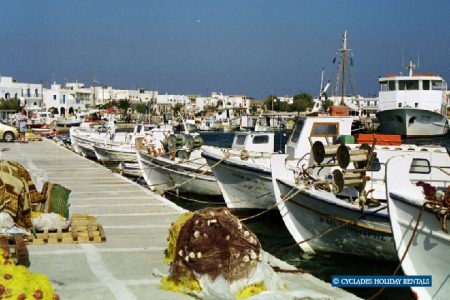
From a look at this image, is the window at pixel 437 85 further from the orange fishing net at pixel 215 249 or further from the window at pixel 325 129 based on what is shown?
the orange fishing net at pixel 215 249

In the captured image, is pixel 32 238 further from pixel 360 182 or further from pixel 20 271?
pixel 360 182

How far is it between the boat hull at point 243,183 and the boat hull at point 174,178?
7.94ft

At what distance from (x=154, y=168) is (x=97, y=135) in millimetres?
21662

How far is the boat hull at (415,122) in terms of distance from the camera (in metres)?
56.5

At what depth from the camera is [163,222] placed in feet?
42.3

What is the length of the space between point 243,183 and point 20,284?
45.0 ft

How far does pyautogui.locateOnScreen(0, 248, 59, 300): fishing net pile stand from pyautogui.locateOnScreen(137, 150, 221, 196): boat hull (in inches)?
650

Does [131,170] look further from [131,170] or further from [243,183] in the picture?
[243,183]

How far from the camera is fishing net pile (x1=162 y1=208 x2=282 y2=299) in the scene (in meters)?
7.45

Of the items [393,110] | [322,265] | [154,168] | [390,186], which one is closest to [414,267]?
[390,186]

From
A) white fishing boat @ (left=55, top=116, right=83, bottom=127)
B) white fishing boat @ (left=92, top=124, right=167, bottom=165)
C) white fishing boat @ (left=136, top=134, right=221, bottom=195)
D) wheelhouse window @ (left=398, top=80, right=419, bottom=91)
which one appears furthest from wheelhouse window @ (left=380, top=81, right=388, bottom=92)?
white fishing boat @ (left=55, top=116, right=83, bottom=127)

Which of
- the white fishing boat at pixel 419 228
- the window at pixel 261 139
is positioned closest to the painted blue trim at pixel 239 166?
the window at pixel 261 139

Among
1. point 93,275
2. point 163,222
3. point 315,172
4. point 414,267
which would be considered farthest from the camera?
point 315,172

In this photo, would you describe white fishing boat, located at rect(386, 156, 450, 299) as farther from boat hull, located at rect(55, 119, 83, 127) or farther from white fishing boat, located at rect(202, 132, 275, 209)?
boat hull, located at rect(55, 119, 83, 127)
